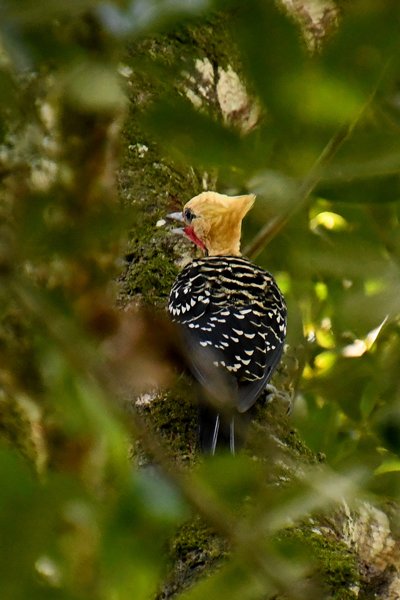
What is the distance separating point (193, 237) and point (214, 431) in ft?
4.34

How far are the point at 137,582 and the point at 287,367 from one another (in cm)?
333

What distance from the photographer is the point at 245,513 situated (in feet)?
4.66

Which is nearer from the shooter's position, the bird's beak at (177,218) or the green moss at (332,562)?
the green moss at (332,562)

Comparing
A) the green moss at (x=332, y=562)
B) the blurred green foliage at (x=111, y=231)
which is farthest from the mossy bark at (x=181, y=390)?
the blurred green foliage at (x=111, y=231)

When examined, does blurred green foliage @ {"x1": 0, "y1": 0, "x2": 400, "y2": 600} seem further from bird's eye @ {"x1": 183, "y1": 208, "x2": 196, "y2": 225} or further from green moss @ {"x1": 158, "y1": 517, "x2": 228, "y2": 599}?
bird's eye @ {"x1": 183, "y1": 208, "x2": 196, "y2": 225}

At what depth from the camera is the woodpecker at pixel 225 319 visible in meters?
3.34

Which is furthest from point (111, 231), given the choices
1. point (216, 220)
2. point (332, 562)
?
point (216, 220)

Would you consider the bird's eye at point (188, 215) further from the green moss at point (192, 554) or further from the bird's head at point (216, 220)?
the green moss at point (192, 554)

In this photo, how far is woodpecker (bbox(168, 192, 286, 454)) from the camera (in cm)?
334

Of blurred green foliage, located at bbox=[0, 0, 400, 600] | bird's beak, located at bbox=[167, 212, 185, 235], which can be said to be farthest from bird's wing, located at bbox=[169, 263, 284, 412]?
blurred green foliage, located at bbox=[0, 0, 400, 600]

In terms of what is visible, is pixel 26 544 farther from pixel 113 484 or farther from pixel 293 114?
pixel 293 114

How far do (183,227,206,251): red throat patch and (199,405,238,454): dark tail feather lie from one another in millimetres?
962

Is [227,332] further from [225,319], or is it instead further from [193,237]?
[193,237]

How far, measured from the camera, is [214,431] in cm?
297
